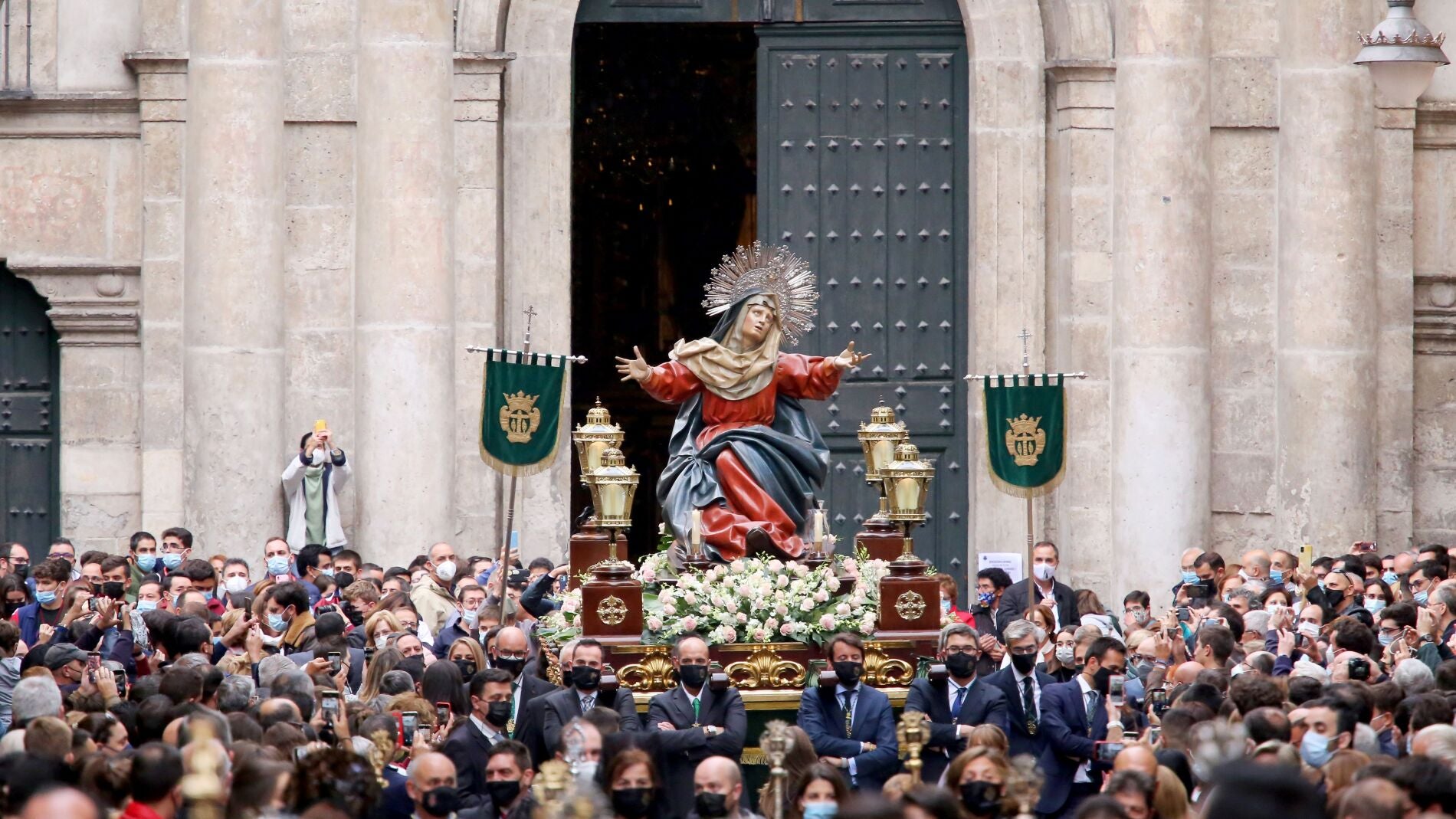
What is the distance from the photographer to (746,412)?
15398 millimetres

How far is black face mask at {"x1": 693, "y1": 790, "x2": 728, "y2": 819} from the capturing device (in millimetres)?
9344

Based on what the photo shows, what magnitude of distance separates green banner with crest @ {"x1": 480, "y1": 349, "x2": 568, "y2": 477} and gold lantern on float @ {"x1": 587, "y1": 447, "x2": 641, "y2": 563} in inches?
57.1

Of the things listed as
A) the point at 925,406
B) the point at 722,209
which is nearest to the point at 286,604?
the point at 925,406

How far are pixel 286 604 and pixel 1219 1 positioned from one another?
31.4ft

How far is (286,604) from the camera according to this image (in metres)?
14.2

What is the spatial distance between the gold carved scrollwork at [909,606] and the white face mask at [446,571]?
4.34m

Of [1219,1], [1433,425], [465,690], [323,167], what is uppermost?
[1219,1]

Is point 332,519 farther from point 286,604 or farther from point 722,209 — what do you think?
point 722,209

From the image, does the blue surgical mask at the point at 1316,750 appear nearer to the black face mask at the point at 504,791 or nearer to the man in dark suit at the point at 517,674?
the black face mask at the point at 504,791

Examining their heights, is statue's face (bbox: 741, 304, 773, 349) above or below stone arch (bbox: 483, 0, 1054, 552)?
below

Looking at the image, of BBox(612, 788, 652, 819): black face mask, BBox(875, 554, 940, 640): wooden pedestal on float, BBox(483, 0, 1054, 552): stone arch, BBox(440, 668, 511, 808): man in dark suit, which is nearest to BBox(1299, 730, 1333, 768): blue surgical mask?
BBox(612, 788, 652, 819): black face mask

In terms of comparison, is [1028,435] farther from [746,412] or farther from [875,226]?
[875,226]

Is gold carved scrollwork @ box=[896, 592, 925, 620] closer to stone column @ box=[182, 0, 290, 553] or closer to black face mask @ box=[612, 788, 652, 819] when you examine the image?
black face mask @ box=[612, 788, 652, 819]

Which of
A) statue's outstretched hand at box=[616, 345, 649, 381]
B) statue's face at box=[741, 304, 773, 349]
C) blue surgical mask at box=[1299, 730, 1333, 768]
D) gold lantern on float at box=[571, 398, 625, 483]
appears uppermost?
statue's face at box=[741, 304, 773, 349]
